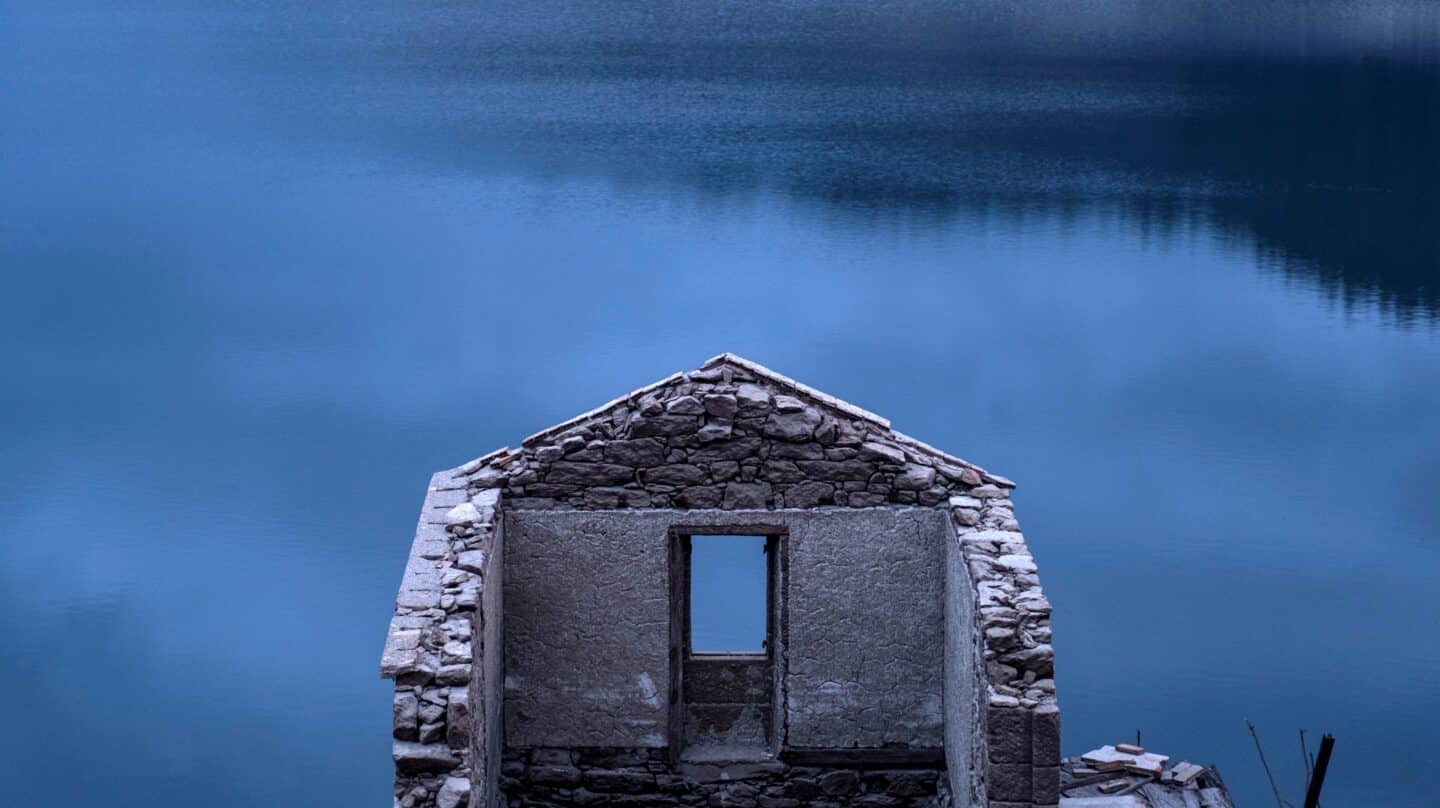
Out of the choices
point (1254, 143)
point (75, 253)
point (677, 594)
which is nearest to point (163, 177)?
point (75, 253)

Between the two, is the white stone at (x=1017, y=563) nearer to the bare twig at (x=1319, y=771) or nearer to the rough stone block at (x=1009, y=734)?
the rough stone block at (x=1009, y=734)

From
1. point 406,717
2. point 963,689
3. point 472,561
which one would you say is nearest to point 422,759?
point 406,717

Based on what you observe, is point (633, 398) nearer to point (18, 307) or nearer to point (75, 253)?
point (18, 307)

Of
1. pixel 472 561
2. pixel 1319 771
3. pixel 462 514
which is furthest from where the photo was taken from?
pixel 1319 771

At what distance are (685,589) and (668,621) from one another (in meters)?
0.55

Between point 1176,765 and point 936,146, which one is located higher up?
point 936,146

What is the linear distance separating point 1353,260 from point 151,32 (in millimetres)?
55449

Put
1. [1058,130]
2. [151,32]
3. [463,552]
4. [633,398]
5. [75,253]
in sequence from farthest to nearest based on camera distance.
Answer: [151,32] < [1058,130] < [75,253] < [633,398] < [463,552]

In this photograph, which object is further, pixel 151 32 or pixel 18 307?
pixel 151 32

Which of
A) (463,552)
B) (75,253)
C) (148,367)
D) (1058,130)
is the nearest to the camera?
(463,552)

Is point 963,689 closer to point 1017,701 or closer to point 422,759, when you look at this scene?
point 1017,701

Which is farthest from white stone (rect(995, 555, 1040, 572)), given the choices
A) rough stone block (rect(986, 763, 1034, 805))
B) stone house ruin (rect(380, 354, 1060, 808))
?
rough stone block (rect(986, 763, 1034, 805))

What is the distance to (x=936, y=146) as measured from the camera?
56.8 meters

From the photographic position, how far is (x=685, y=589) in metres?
13.3
